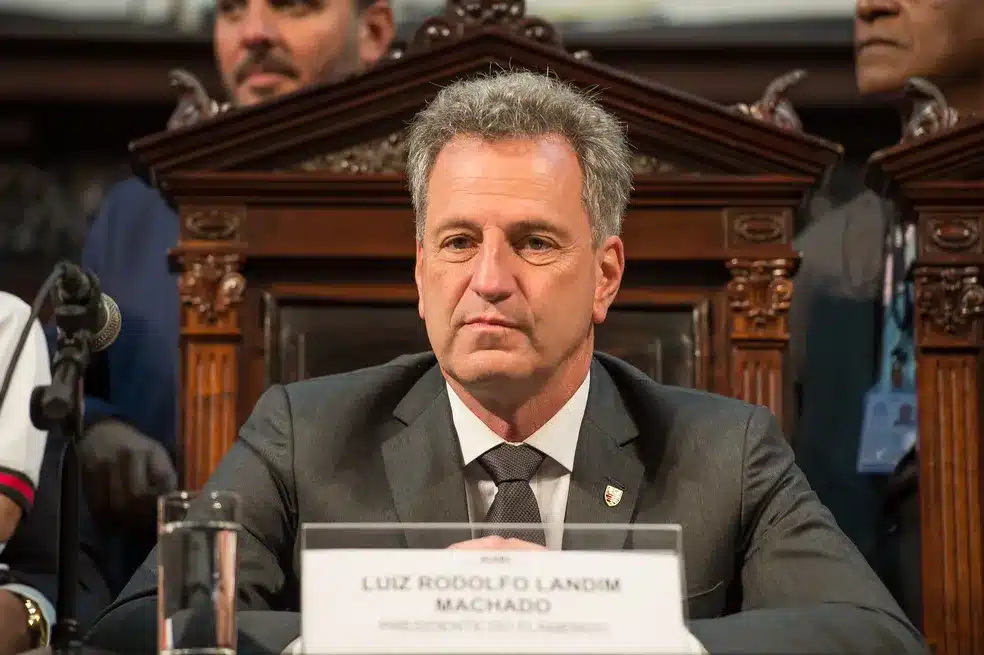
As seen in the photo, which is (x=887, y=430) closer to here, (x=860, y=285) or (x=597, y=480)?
(x=860, y=285)

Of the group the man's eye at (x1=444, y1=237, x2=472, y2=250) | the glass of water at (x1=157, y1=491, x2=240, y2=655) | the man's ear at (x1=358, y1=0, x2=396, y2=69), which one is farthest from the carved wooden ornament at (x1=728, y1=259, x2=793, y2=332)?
the glass of water at (x1=157, y1=491, x2=240, y2=655)

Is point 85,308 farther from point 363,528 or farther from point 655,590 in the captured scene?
point 655,590

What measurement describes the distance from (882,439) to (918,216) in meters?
0.47

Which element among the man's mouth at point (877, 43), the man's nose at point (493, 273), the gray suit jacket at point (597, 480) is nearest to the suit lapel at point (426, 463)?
the gray suit jacket at point (597, 480)

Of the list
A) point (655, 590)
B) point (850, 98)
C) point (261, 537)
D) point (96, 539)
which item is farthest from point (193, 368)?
point (850, 98)

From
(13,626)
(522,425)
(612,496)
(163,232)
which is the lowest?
Answer: (13,626)

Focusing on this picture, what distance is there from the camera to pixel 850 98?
4.18m

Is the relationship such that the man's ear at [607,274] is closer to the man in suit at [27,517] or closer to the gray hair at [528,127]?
the gray hair at [528,127]

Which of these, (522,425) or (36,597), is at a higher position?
(522,425)

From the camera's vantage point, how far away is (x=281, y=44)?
135 inches

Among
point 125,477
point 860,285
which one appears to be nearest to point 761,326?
point 860,285

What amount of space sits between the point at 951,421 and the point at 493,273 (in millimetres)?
1163

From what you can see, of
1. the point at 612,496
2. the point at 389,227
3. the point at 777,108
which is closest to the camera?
the point at 612,496

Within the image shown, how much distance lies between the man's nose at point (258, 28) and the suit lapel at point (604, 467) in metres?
1.55
